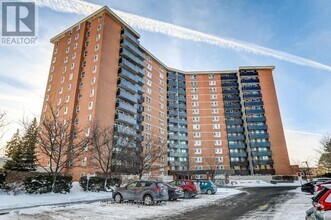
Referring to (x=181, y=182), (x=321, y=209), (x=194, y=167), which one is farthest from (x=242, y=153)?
(x=321, y=209)

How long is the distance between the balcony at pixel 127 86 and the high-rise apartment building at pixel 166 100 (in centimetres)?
24

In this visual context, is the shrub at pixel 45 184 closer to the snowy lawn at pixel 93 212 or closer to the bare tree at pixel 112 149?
the bare tree at pixel 112 149

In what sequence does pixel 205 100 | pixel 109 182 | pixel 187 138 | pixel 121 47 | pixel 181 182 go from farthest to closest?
pixel 205 100
pixel 187 138
pixel 121 47
pixel 109 182
pixel 181 182

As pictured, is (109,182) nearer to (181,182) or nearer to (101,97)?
(181,182)

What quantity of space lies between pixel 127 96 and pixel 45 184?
32.9 metres

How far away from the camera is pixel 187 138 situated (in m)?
75.6

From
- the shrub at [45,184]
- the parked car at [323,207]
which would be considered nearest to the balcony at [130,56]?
the shrub at [45,184]

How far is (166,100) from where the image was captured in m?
75.1

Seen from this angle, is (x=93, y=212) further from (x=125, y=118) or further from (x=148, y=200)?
(x=125, y=118)

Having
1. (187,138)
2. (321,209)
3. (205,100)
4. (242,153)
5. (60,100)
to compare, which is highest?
(205,100)

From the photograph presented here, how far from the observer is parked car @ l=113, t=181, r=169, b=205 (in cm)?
1519

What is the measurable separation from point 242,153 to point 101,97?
51.1 meters

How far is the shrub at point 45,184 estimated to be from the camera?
19094 mm

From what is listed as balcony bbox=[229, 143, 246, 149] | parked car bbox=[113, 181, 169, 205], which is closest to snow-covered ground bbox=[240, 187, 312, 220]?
parked car bbox=[113, 181, 169, 205]
